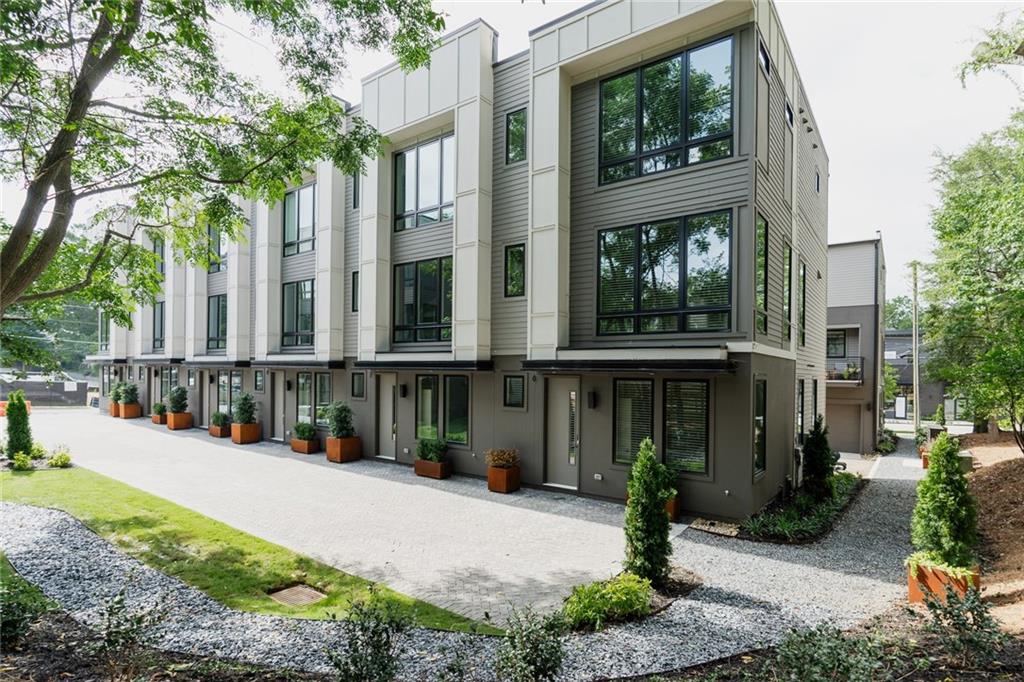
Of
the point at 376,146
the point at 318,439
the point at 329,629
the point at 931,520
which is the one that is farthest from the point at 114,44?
the point at 318,439

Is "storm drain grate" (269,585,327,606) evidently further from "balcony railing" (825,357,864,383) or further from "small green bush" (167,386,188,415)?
"balcony railing" (825,357,864,383)

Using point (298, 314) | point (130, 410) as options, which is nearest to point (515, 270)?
point (298, 314)

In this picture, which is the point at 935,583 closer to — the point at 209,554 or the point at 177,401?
the point at 209,554

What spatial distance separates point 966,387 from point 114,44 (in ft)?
61.4

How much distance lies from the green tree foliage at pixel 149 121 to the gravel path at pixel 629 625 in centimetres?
310

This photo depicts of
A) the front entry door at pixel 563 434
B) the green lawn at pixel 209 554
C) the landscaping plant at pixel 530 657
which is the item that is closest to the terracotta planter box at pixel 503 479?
the front entry door at pixel 563 434

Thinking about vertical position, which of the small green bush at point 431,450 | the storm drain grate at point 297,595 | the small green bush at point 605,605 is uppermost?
the small green bush at point 431,450

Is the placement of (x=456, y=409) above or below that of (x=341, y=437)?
above

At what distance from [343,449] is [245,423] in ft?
17.5

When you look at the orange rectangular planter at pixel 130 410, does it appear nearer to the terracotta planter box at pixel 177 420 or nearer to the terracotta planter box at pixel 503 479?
the terracotta planter box at pixel 177 420

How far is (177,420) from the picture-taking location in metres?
20.6

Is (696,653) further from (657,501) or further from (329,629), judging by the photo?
(329,629)

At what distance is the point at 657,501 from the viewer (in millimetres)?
6367

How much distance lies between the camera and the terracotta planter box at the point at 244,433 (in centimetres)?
1736
